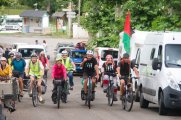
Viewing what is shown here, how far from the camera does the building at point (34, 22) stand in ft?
375

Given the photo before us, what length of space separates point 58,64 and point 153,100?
3.66 meters

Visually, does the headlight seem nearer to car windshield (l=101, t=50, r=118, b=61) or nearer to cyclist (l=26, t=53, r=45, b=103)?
cyclist (l=26, t=53, r=45, b=103)

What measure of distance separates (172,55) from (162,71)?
0.77m

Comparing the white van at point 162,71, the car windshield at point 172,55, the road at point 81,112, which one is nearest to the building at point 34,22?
the road at point 81,112

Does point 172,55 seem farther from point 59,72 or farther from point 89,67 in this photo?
point 59,72

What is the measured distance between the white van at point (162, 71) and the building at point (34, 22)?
297 feet

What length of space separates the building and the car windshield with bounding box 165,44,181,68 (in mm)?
92458

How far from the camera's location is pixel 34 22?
382ft

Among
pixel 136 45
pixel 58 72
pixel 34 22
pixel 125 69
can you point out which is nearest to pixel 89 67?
pixel 58 72

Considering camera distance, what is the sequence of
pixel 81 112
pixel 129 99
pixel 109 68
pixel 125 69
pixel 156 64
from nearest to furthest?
1. pixel 156 64
2. pixel 81 112
3. pixel 129 99
4. pixel 125 69
5. pixel 109 68

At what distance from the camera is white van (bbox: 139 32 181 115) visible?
19.6m

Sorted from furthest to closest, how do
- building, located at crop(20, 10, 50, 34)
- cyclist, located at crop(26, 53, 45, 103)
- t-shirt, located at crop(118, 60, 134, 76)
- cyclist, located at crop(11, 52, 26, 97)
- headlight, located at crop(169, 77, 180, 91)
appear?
building, located at crop(20, 10, 50, 34) → cyclist, located at crop(11, 52, 26, 97) → cyclist, located at crop(26, 53, 45, 103) → t-shirt, located at crop(118, 60, 134, 76) → headlight, located at crop(169, 77, 180, 91)

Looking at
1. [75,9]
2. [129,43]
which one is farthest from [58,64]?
[75,9]

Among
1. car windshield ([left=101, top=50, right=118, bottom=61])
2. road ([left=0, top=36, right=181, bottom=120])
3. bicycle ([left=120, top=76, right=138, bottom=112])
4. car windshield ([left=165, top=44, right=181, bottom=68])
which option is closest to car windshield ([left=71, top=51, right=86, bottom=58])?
car windshield ([left=101, top=50, right=118, bottom=61])
